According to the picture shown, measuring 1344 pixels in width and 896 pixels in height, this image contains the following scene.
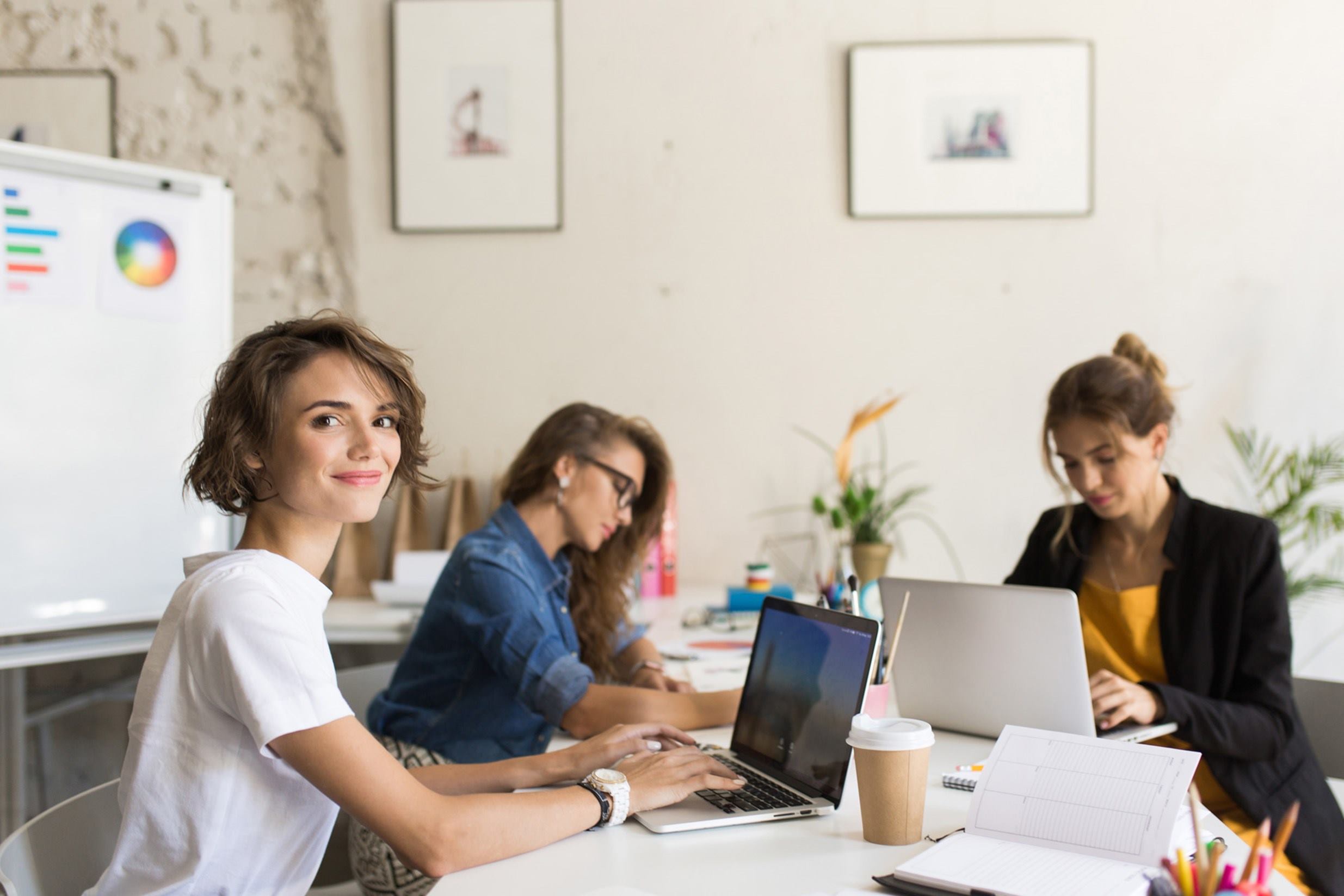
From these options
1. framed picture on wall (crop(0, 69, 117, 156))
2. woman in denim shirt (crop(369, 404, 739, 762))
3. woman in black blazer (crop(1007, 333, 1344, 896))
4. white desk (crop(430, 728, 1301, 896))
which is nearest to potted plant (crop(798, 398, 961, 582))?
woman in black blazer (crop(1007, 333, 1344, 896))

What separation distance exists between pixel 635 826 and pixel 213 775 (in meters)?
0.45

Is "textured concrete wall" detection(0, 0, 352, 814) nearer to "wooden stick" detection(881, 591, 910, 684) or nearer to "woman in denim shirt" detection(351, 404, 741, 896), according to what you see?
"woman in denim shirt" detection(351, 404, 741, 896)

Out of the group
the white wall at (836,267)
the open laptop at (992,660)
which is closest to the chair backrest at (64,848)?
the open laptop at (992,660)

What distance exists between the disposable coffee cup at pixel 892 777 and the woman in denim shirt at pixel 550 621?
539 mm

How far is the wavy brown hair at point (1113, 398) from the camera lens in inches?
72.6

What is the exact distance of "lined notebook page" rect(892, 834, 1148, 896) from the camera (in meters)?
0.93

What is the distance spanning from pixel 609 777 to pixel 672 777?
8cm

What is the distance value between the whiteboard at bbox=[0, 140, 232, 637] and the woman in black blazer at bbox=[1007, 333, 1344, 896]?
1.91 metres

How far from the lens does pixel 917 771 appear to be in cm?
110

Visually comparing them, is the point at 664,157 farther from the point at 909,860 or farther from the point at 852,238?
the point at 909,860

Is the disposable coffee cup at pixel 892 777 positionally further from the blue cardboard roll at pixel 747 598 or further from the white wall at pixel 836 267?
the white wall at pixel 836 267

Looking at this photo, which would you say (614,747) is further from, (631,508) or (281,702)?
(631,508)

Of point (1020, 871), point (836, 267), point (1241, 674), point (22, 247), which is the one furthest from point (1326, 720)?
point (22, 247)

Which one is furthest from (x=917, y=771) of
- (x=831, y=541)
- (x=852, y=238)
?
(x=852, y=238)
